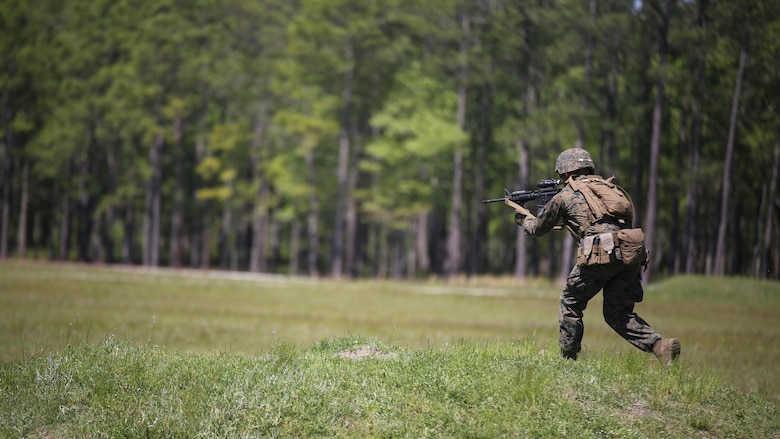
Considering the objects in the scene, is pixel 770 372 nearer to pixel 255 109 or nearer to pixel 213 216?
pixel 255 109

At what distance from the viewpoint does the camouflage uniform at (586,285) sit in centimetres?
942

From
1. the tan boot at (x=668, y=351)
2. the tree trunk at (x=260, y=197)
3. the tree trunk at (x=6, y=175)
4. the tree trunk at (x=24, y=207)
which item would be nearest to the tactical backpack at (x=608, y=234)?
the tan boot at (x=668, y=351)

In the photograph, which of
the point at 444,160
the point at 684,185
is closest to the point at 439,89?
the point at 444,160

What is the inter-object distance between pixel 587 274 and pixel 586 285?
5.3 inches

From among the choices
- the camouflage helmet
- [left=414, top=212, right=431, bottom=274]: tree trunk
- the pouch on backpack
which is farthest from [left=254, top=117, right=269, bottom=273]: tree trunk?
the pouch on backpack

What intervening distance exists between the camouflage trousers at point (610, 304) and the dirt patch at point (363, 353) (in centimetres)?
196

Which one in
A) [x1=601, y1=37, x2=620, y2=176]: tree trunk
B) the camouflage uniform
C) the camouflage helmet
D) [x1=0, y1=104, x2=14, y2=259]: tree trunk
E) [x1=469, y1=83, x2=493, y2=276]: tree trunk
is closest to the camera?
the camouflage uniform

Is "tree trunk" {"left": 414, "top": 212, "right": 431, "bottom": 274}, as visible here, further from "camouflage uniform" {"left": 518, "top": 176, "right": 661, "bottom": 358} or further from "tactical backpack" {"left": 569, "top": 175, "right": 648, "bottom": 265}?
"tactical backpack" {"left": 569, "top": 175, "right": 648, "bottom": 265}

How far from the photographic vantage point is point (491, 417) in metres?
7.31

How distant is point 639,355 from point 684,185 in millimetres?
31726

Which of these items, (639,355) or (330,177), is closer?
(639,355)

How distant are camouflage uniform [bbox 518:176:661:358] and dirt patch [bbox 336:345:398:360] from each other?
1987mm

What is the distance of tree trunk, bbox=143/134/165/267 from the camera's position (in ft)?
171

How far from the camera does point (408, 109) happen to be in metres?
45.9
